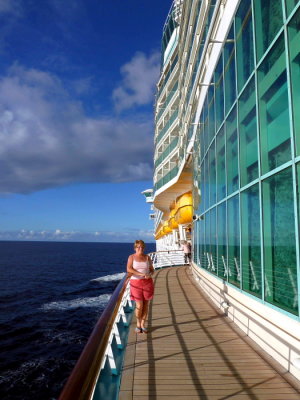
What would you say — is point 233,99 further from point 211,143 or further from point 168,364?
point 168,364

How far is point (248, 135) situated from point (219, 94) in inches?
130

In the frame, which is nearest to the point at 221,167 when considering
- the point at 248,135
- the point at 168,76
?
the point at 248,135

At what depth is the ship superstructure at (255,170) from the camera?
4.27 metres

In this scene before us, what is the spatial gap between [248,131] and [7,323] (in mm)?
21458

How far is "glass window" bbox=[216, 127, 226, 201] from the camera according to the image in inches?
328

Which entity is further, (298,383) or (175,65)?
(175,65)

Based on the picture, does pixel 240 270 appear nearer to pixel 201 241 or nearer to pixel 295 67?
pixel 295 67

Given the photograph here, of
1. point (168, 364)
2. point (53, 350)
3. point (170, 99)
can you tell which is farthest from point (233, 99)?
point (170, 99)

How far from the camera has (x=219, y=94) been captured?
8961mm

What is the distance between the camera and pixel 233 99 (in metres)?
7.34

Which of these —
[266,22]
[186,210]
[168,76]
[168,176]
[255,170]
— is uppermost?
[168,76]

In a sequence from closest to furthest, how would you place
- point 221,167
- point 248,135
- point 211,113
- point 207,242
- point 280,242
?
point 280,242
point 248,135
point 221,167
point 211,113
point 207,242

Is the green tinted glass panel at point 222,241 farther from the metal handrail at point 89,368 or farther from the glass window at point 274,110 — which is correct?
the metal handrail at point 89,368

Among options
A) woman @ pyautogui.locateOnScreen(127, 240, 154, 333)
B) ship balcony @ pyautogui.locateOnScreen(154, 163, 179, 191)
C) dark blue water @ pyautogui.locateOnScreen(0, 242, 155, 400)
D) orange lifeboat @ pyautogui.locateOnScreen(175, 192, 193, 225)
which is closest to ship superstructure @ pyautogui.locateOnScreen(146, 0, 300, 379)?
woman @ pyautogui.locateOnScreen(127, 240, 154, 333)
